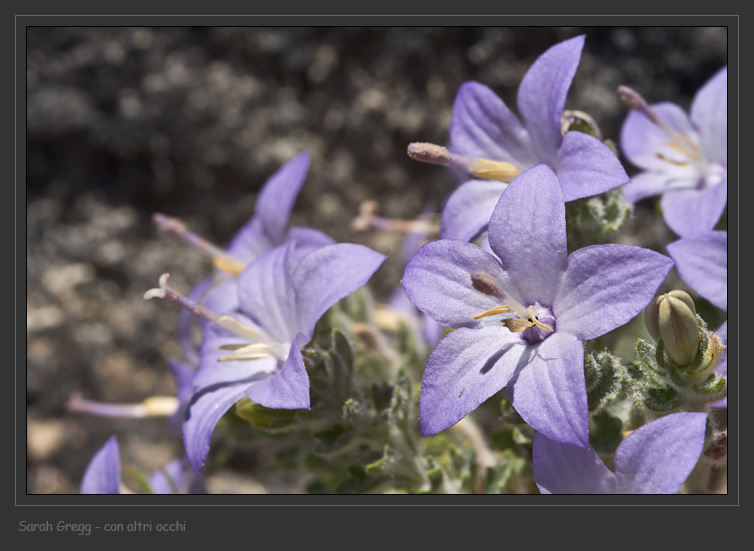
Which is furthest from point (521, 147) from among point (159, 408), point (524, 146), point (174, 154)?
point (174, 154)

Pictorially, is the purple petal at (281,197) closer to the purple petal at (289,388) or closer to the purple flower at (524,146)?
the purple flower at (524,146)

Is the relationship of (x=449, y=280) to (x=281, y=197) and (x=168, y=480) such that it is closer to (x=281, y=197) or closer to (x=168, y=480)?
(x=281, y=197)

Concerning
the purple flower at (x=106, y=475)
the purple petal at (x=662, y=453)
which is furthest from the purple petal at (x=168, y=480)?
the purple petal at (x=662, y=453)

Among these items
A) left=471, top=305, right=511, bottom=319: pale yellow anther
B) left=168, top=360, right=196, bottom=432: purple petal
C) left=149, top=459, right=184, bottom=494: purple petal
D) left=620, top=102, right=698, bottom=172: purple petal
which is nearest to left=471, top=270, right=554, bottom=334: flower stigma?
left=471, top=305, right=511, bottom=319: pale yellow anther

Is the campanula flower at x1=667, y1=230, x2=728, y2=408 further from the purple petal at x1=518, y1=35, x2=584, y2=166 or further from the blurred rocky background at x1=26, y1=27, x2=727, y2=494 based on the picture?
the blurred rocky background at x1=26, y1=27, x2=727, y2=494

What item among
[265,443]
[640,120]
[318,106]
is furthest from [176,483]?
[640,120]
